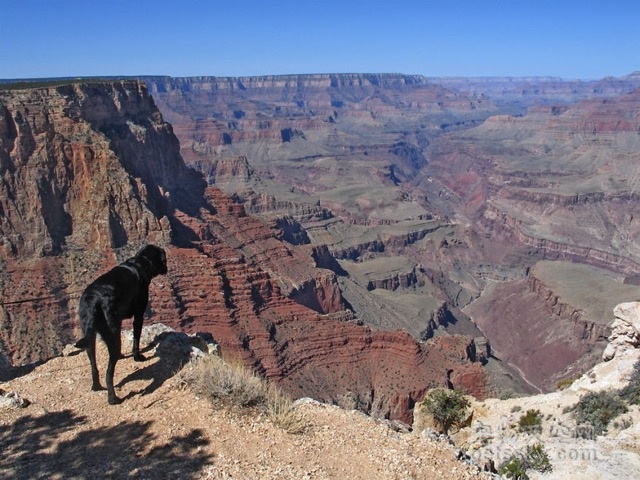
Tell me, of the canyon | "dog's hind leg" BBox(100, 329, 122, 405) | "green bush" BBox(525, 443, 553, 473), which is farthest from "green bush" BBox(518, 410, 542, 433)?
"dog's hind leg" BBox(100, 329, 122, 405)

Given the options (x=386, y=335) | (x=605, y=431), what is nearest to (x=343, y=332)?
(x=386, y=335)

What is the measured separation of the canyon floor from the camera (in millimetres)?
8656

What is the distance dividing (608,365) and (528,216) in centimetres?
12386

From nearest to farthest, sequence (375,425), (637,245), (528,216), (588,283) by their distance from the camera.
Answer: (375,425)
(588,283)
(637,245)
(528,216)

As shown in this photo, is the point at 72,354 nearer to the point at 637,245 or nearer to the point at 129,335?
the point at 129,335

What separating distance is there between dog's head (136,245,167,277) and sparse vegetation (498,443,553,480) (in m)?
8.99

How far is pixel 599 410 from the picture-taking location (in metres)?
17.7

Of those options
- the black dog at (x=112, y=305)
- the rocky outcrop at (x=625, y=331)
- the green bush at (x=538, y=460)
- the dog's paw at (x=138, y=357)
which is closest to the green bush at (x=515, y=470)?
the green bush at (x=538, y=460)

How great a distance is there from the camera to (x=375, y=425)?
37.3 ft

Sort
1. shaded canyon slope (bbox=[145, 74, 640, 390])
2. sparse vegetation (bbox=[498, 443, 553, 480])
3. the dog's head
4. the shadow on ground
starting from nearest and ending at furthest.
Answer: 1. the shadow on ground
2. the dog's head
3. sparse vegetation (bbox=[498, 443, 553, 480])
4. shaded canyon slope (bbox=[145, 74, 640, 390])

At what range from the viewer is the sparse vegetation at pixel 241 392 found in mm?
10102

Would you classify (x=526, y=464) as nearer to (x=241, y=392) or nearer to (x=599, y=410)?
(x=599, y=410)

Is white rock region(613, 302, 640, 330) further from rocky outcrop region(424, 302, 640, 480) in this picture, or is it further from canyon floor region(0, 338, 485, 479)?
canyon floor region(0, 338, 485, 479)

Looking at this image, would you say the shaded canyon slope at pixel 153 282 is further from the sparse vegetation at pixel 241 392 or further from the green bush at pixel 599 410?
the sparse vegetation at pixel 241 392
